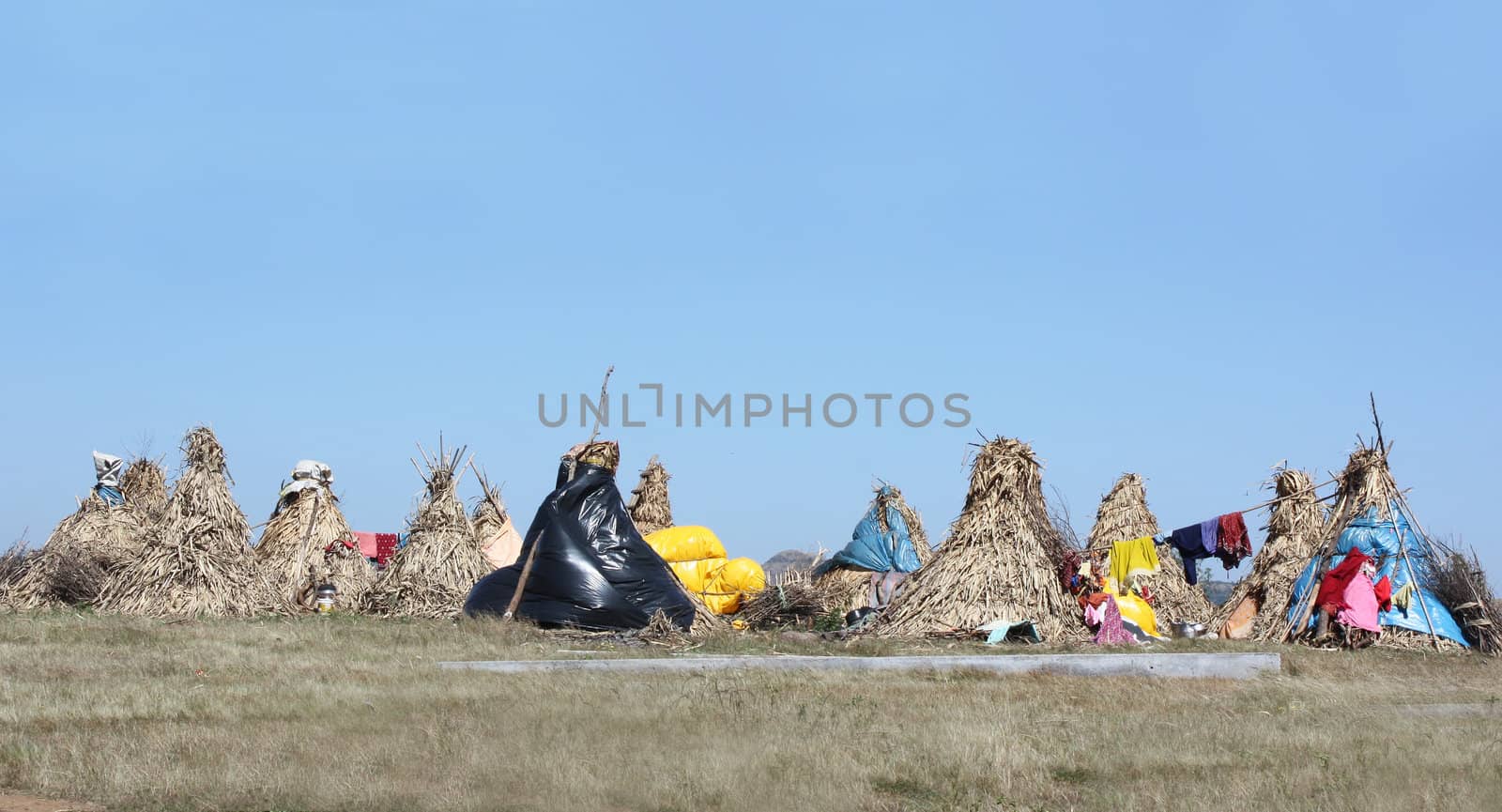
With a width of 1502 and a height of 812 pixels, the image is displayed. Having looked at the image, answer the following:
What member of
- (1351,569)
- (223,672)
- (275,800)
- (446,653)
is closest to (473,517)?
(446,653)

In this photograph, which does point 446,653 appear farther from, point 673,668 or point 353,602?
point 353,602

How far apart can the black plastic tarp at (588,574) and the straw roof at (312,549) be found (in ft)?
19.5

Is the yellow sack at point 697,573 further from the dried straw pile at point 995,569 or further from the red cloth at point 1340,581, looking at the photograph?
the red cloth at point 1340,581

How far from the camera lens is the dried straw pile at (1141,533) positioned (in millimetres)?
25203

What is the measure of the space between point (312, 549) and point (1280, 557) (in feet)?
54.7

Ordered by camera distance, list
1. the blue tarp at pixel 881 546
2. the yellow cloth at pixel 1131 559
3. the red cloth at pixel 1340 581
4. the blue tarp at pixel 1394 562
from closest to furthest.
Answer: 1. the blue tarp at pixel 1394 562
2. the red cloth at pixel 1340 581
3. the yellow cloth at pixel 1131 559
4. the blue tarp at pixel 881 546

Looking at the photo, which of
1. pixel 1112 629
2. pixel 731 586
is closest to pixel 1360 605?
pixel 1112 629

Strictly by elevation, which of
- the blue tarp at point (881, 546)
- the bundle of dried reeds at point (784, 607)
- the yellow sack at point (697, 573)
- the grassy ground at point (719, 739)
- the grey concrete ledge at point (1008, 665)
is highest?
the blue tarp at point (881, 546)

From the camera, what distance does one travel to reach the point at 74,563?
73.7ft

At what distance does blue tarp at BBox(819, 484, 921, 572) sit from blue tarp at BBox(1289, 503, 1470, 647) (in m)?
7.09

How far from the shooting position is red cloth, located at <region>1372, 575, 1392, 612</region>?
17.5 meters

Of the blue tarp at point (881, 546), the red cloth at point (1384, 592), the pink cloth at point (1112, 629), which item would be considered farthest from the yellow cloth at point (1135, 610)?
the blue tarp at point (881, 546)

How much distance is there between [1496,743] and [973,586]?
328 inches

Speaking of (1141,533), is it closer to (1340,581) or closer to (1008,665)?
(1340,581)
